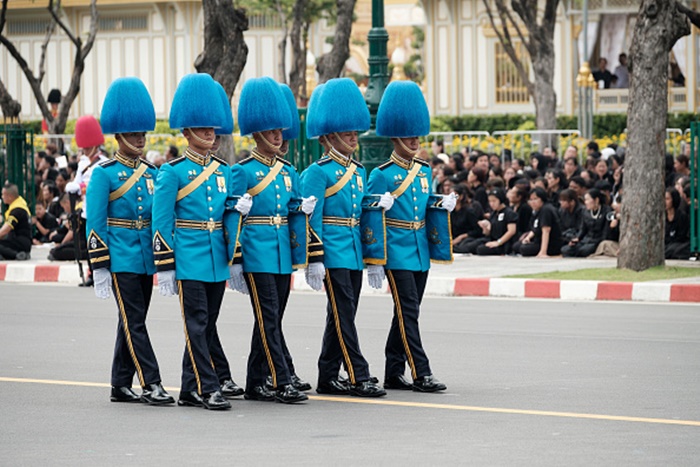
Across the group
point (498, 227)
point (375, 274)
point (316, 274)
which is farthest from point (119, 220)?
point (498, 227)

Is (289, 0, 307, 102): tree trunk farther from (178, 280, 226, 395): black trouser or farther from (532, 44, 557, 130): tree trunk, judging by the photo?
(178, 280, 226, 395): black trouser

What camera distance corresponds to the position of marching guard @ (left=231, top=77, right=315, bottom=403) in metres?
9.78

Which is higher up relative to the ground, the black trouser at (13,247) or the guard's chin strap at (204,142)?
the guard's chin strap at (204,142)

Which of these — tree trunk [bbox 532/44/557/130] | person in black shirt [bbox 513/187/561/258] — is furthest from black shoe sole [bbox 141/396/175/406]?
tree trunk [bbox 532/44/557/130]

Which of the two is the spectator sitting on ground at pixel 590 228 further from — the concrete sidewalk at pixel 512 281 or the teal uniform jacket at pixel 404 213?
the teal uniform jacket at pixel 404 213

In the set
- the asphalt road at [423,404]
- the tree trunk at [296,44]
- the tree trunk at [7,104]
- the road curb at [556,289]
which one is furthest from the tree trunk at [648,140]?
the tree trunk at [296,44]

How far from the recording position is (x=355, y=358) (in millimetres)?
10039

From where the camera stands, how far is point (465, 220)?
2139 cm

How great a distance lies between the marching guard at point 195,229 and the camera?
9.51m

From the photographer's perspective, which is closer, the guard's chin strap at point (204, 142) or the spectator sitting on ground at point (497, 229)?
the guard's chin strap at point (204, 142)

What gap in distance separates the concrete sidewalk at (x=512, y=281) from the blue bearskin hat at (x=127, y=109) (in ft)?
25.2

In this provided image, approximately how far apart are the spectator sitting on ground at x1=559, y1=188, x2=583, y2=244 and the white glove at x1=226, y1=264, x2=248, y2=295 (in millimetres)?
10893

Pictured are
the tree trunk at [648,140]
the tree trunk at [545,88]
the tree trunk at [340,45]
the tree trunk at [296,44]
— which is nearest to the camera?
the tree trunk at [648,140]

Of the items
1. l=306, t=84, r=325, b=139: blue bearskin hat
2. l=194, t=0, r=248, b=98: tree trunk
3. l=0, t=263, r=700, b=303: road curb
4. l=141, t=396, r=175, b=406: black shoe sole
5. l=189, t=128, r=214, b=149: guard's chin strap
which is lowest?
l=0, t=263, r=700, b=303: road curb
